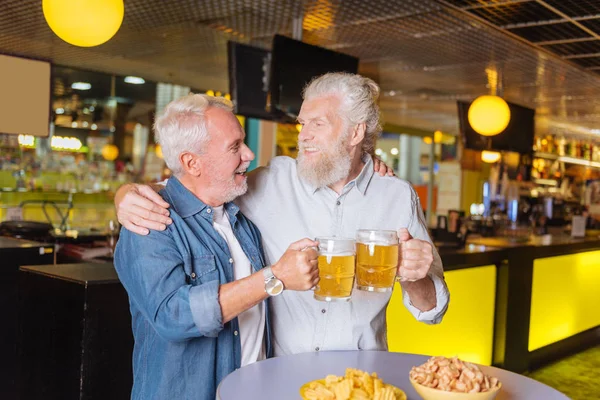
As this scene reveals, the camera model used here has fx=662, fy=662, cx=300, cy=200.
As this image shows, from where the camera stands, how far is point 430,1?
16.6 feet

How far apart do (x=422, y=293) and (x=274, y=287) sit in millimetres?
592

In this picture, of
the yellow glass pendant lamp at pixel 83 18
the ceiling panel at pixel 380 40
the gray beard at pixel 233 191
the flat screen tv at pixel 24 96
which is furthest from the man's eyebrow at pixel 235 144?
the flat screen tv at pixel 24 96

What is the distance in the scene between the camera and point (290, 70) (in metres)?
5.53

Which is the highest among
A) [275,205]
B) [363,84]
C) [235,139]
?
[363,84]

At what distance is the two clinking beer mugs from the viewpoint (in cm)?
164

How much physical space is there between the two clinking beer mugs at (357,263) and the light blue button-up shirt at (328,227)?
43 centimetres

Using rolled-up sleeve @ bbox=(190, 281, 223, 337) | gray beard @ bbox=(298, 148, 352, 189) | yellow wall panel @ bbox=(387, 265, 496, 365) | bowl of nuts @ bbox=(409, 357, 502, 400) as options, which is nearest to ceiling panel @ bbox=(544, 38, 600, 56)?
yellow wall panel @ bbox=(387, 265, 496, 365)

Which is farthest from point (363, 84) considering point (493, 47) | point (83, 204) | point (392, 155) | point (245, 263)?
point (392, 155)

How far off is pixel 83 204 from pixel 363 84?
8416 mm

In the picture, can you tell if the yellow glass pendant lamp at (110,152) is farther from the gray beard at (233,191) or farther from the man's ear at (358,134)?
the gray beard at (233,191)

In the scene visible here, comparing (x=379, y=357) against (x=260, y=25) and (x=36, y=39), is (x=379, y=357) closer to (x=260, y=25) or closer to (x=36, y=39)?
(x=260, y=25)

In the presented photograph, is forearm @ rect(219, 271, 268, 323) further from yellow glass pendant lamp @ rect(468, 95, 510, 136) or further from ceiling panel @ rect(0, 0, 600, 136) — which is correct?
yellow glass pendant lamp @ rect(468, 95, 510, 136)

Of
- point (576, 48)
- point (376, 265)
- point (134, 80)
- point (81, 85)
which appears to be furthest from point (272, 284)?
point (81, 85)

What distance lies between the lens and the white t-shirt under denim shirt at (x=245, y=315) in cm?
194
